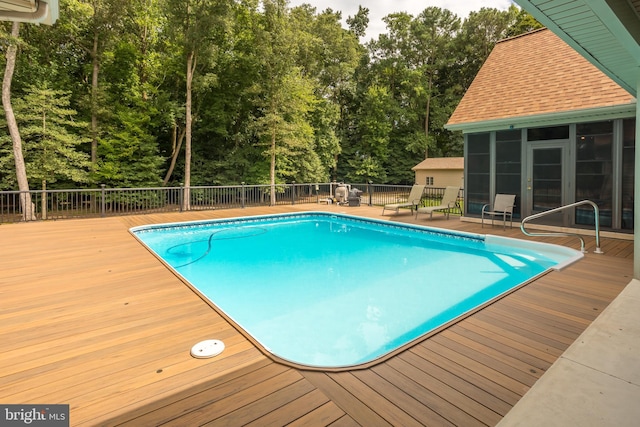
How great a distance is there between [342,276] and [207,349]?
3378 millimetres

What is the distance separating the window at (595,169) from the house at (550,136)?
0.05 ft

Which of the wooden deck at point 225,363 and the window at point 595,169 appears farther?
the window at point 595,169

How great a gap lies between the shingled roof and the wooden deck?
4.56 m

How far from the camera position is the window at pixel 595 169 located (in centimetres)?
689

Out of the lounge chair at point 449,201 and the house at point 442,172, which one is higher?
the house at point 442,172

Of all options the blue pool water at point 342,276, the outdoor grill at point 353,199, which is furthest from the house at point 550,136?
the outdoor grill at point 353,199

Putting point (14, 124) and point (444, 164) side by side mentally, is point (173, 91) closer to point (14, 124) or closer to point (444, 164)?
point (14, 124)

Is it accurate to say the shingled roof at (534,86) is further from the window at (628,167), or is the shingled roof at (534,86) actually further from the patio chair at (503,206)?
the patio chair at (503,206)

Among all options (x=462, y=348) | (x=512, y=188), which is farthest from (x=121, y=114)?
(x=462, y=348)

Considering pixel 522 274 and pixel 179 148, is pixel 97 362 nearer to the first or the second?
pixel 522 274

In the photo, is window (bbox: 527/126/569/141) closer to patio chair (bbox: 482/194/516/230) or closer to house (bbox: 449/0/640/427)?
house (bbox: 449/0/640/427)

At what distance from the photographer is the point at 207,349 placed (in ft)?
8.27

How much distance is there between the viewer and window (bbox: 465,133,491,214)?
29.1 ft

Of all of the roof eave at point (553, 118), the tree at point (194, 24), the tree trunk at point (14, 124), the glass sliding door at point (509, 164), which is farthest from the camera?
the tree at point (194, 24)
